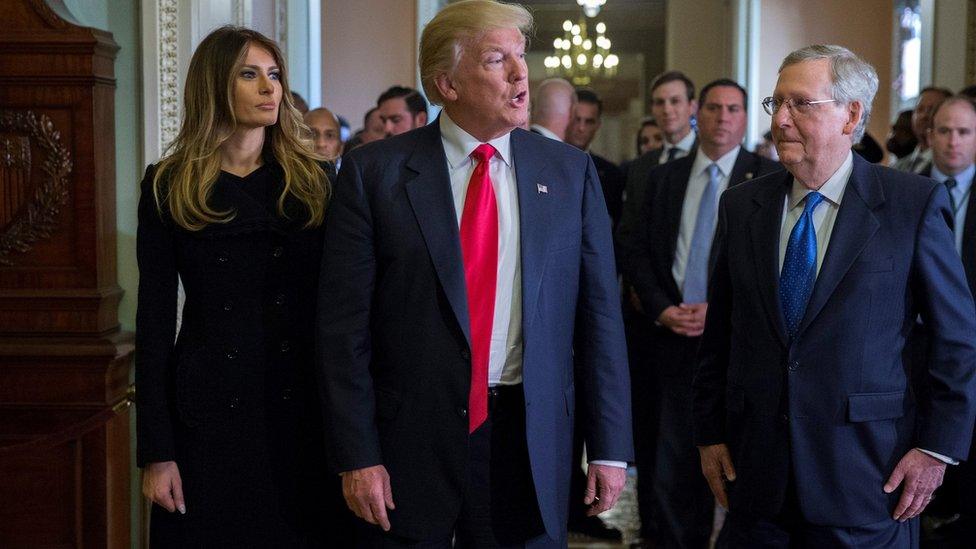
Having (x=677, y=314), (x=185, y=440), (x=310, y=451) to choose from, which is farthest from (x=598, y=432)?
(x=677, y=314)

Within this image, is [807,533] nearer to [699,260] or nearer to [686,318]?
[686,318]

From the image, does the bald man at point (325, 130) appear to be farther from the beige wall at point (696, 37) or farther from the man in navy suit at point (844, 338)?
the beige wall at point (696, 37)

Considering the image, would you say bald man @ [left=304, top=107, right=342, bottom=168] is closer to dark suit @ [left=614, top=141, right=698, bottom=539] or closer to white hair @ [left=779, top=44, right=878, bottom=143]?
dark suit @ [left=614, top=141, right=698, bottom=539]

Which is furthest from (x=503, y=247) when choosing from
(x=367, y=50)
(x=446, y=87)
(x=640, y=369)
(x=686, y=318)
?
(x=367, y=50)

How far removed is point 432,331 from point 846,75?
41.4 inches

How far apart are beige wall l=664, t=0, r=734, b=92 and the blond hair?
40.6ft

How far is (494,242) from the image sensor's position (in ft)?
7.74

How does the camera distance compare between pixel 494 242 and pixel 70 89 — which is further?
pixel 70 89

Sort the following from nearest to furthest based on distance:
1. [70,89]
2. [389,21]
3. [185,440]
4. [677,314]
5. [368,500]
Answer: [368,500], [185,440], [70,89], [677,314], [389,21]

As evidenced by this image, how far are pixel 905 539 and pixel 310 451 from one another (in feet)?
4.47

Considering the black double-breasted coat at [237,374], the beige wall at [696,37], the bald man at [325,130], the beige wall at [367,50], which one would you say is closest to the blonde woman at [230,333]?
the black double-breasted coat at [237,374]

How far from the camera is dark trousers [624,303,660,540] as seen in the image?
492 cm

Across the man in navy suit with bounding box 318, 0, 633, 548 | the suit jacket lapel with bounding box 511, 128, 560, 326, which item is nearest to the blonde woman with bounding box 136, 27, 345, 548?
the man in navy suit with bounding box 318, 0, 633, 548

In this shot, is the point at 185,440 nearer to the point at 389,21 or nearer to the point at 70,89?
the point at 70,89
